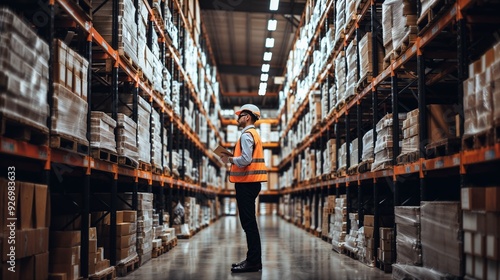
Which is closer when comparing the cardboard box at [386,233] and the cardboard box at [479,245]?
the cardboard box at [479,245]

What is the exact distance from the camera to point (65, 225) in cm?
531

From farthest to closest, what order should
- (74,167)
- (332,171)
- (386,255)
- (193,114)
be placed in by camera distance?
(193,114)
(332,171)
(386,255)
(74,167)

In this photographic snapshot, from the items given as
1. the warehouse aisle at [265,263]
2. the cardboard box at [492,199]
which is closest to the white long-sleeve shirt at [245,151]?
the warehouse aisle at [265,263]

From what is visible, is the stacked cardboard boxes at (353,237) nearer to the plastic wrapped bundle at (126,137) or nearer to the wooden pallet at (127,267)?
the wooden pallet at (127,267)

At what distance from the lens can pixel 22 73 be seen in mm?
3773

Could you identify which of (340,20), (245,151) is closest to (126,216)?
(245,151)

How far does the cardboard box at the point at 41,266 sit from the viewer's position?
4102mm

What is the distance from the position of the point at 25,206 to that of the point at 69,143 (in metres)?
1.11

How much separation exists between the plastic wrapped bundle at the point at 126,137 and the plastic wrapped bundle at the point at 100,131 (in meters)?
0.36

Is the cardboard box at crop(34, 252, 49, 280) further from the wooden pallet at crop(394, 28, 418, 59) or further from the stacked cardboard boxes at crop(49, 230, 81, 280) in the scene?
the wooden pallet at crop(394, 28, 418, 59)

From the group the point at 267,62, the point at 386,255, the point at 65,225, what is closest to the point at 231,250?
the point at 386,255

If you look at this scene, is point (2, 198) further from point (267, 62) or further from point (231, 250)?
point (267, 62)

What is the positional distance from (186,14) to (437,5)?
8717 millimetres

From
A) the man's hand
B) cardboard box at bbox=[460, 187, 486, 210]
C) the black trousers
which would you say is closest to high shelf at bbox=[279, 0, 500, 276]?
cardboard box at bbox=[460, 187, 486, 210]
